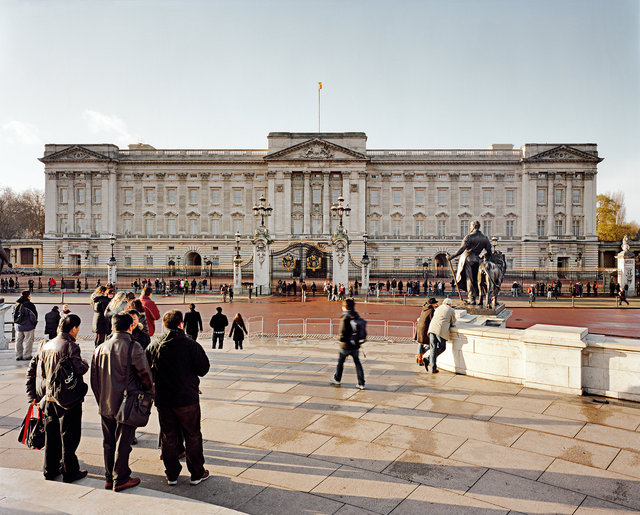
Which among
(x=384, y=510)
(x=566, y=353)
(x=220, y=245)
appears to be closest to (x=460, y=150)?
(x=220, y=245)

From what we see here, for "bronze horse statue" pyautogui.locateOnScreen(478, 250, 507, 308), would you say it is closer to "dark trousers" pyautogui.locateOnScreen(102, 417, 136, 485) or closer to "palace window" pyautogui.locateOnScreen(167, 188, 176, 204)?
"dark trousers" pyautogui.locateOnScreen(102, 417, 136, 485)

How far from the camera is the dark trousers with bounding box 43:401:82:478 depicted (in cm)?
527

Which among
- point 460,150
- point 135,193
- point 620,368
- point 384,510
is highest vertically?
point 460,150

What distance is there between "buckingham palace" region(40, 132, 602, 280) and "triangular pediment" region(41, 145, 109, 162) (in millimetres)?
144

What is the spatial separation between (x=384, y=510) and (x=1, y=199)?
11334 centimetres

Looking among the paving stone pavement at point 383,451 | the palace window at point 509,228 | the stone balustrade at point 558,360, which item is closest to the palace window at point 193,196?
the palace window at point 509,228

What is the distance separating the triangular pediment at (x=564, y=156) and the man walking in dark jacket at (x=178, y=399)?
219 ft

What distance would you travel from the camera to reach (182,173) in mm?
66500

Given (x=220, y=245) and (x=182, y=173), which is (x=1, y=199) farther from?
(x=220, y=245)

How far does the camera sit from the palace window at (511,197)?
65188mm

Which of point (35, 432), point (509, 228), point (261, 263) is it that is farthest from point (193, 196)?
point (35, 432)

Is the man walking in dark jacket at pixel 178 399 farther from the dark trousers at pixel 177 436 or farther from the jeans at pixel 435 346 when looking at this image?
the jeans at pixel 435 346

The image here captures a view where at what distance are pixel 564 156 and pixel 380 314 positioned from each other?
51089 millimetres

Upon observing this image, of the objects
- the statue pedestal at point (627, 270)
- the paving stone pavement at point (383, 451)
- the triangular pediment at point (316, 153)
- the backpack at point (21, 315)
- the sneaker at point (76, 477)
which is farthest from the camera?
the triangular pediment at point (316, 153)
